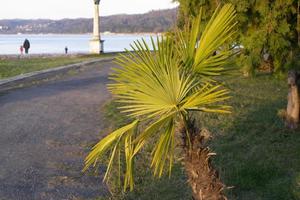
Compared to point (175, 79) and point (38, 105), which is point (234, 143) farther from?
point (38, 105)

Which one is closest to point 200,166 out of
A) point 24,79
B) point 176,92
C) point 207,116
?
point 176,92

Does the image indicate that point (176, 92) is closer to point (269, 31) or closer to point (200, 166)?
point (200, 166)

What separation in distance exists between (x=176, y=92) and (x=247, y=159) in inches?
159

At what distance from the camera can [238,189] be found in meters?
6.30

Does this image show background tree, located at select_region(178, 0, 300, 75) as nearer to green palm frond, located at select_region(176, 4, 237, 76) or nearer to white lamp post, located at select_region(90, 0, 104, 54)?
green palm frond, located at select_region(176, 4, 237, 76)

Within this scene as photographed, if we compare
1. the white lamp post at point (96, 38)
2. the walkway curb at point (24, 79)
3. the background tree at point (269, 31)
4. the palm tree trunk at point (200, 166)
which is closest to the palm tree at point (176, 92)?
the palm tree trunk at point (200, 166)

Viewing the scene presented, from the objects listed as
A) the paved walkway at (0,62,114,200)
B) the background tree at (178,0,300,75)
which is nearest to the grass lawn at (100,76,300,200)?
the paved walkway at (0,62,114,200)

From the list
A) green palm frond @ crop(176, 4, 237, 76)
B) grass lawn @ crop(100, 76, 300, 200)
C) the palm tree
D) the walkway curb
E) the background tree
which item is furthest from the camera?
the walkway curb

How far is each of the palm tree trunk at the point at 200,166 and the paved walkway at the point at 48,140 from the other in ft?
7.90

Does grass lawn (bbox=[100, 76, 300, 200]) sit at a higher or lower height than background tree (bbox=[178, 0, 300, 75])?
lower

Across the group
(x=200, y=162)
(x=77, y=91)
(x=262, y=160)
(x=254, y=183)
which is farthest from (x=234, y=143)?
(x=77, y=91)

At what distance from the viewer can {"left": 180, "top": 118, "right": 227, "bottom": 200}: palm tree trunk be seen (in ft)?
12.8

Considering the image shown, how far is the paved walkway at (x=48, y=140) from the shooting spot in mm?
6344

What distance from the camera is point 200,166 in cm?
392
